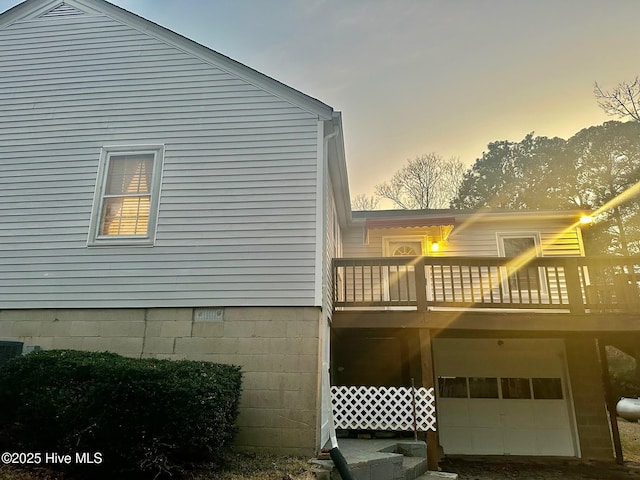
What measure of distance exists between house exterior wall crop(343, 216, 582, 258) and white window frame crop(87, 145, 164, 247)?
578 centimetres

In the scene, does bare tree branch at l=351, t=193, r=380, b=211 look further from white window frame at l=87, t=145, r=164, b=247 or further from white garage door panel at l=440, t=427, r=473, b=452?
white window frame at l=87, t=145, r=164, b=247

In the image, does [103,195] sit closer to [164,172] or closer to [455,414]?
[164,172]

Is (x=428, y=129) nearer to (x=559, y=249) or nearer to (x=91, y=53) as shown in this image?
(x=559, y=249)

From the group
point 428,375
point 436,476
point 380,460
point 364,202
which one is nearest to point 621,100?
point 364,202

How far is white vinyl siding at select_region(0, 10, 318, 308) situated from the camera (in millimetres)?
6402

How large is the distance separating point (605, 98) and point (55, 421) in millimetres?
26042

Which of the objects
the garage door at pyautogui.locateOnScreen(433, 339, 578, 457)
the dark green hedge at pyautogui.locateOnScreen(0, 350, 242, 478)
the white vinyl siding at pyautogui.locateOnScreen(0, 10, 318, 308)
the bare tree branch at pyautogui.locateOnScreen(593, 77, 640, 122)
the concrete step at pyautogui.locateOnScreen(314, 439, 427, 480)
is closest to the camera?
the dark green hedge at pyautogui.locateOnScreen(0, 350, 242, 478)

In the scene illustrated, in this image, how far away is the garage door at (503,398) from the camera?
31.6 ft

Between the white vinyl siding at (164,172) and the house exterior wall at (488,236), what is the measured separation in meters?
5.08

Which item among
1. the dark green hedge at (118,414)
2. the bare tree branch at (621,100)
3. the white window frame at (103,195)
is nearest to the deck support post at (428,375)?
the dark green hedge at (118,414)

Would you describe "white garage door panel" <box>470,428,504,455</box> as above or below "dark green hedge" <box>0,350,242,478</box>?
below

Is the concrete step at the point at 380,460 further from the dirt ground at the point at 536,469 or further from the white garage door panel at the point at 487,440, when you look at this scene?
the white garage door panel at the point at 487,440

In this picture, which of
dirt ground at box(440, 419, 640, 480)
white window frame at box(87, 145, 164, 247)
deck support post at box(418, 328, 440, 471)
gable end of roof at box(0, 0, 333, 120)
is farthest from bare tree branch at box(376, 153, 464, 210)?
white window frame at box(87, 145, 164, 247)

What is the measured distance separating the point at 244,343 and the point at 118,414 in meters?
2.14
